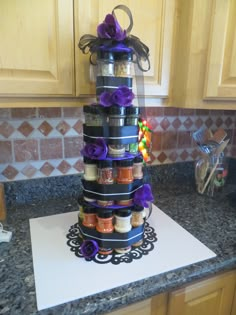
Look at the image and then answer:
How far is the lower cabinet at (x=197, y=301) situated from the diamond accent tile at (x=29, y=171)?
0.67m

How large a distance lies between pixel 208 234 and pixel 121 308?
42cm

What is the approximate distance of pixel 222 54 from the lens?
0.81 m

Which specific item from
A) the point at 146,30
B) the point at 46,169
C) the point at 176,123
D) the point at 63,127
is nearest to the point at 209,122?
the point at 176,123

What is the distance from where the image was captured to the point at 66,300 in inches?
21.3

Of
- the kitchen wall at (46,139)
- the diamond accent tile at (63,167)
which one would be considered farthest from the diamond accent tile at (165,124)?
the diamond accent tile at (63,167)

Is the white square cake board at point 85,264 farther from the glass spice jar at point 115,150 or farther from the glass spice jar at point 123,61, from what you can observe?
the glass spice jar at point 123,61

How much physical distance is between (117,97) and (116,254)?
478 mm

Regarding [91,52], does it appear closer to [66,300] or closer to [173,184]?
[66,300]

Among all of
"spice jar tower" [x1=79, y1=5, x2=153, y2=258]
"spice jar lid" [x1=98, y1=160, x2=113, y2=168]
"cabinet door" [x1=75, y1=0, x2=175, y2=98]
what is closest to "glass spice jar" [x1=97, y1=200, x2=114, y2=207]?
"spice jar tower" [x1=79, y1=5, x2=153, y2=258]

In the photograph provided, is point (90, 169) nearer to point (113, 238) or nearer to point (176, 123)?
point (113, 238)

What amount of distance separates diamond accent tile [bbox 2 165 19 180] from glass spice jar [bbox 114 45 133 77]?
0.63 meters

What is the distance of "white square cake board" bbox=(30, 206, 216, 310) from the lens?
0.57 m

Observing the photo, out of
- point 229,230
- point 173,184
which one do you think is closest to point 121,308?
point 229,230

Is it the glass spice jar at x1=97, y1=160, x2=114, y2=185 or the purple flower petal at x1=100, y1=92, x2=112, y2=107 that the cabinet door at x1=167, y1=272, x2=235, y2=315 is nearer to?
the glass spice jar at x1=97, y1=160, x2=114, y2=185
